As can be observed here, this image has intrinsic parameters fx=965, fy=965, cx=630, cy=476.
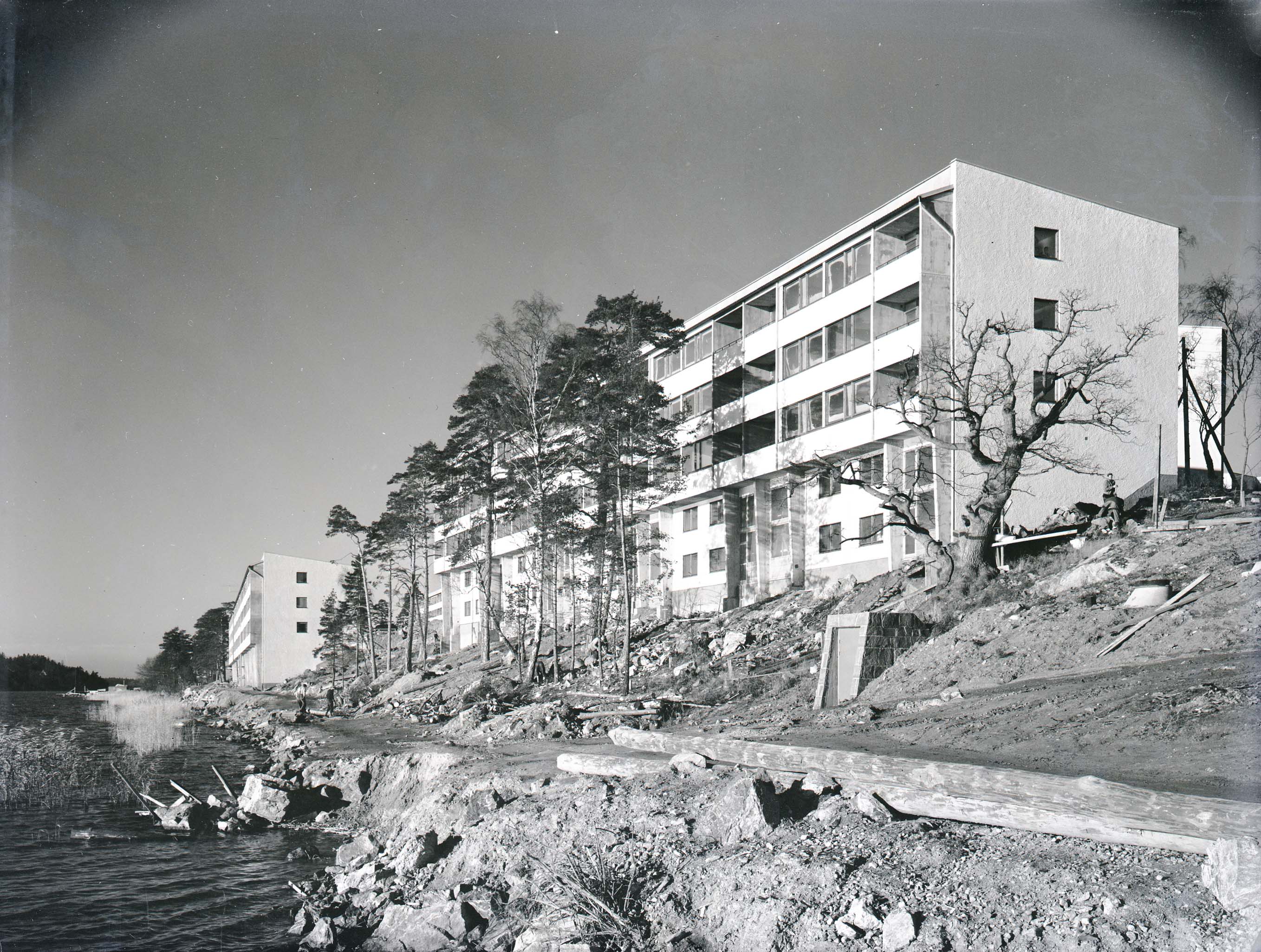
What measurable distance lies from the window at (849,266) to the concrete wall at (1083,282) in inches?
159

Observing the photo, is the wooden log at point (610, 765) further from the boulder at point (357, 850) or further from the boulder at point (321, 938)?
the boulder at point (321, 938)

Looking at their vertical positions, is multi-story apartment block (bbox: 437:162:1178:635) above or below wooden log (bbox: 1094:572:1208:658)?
above

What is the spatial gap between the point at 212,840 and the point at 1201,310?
4725 centimetres

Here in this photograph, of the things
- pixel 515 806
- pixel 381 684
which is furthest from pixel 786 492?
pixel 515 806

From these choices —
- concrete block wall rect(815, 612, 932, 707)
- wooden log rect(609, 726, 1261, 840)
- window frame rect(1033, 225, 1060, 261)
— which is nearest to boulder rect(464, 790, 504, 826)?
wooden log rect(609, 726, 1261, 840)

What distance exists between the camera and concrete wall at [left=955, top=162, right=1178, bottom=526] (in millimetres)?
36438

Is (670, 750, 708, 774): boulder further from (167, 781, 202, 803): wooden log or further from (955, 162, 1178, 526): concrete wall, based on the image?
(955, 162, 1178, 526): concrete wall

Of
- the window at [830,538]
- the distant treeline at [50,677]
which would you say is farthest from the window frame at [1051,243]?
the distant treeline at [50,677]

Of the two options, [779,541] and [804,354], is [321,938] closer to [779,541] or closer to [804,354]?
[779,541]

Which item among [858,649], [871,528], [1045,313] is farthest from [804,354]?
[858,649]

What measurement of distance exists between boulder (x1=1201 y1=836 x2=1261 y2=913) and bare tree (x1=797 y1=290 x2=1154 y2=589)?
20.6 m

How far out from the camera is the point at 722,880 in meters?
10.8

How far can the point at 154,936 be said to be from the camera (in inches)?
539

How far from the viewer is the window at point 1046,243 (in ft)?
124
